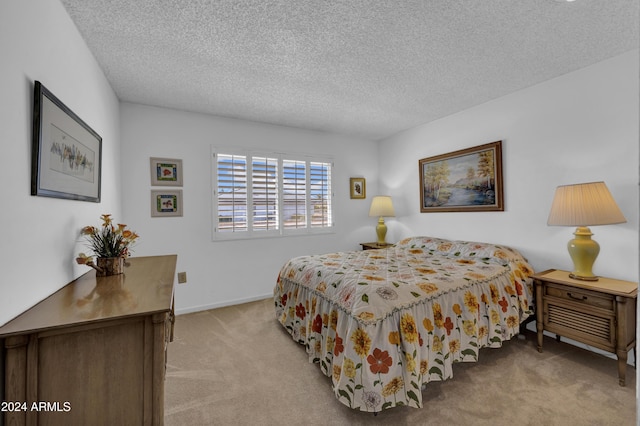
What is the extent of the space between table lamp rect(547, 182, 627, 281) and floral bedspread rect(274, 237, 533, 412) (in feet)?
1.42

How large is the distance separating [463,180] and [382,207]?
122cm

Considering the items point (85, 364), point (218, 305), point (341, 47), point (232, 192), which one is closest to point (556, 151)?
point (341, 47)

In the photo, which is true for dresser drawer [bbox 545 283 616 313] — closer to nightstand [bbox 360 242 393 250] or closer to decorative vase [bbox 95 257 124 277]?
nightstand [bbox 360 242 393 250]

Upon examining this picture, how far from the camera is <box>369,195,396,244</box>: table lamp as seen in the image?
4121 millimetres

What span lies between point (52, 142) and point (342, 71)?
2.06 meters

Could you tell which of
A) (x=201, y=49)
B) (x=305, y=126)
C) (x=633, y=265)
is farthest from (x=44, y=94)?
(x=633, y=265)

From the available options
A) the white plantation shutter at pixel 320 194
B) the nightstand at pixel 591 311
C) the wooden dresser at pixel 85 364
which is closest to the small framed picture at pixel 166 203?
the white plantation shutter at pixel 320 194

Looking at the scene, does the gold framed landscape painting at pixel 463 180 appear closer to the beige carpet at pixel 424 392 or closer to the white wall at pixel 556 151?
the white wall at pixel 556 151

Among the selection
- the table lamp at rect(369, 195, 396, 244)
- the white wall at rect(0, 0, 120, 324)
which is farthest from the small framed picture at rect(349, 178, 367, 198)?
the white wall at rect(0, 0, 120, 324)

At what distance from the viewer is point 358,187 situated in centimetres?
449

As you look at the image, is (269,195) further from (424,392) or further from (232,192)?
(424,392)

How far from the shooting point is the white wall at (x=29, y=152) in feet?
3.39

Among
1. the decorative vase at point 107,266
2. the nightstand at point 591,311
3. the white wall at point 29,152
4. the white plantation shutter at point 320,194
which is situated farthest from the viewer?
the white plantation shutter at point 320,194

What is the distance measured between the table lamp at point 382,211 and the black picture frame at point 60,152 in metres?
3.36
